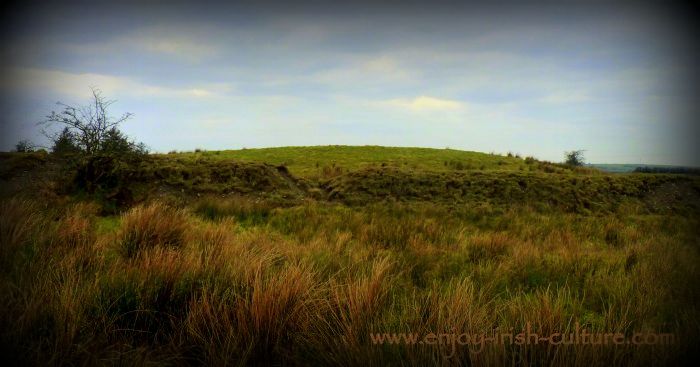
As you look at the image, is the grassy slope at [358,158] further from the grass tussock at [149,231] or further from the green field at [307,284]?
the grass tussock at [149,231]

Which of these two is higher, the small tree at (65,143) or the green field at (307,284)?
the small tree at (65,143)

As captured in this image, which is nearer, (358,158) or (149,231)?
(149,231)

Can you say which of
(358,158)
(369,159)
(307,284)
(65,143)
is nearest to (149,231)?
(307,284)

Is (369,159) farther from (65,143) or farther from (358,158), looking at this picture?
(65,143)

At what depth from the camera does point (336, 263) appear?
4273 mm

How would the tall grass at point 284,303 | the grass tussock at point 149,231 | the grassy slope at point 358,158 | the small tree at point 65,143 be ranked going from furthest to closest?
the grassy slope at point 358,158 < the small tree at point 65,143 < the grass tussock at point 149,231 < the tall grass at point 284,303

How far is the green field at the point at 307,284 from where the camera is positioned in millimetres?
2094

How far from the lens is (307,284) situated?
9.07 feet

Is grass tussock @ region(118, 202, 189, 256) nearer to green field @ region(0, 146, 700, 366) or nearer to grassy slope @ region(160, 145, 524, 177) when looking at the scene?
green field @ region(0, 146, 700, 366)

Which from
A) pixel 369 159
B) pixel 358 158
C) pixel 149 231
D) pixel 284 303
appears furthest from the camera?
pixel 358 158

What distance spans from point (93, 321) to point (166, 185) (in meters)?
10.7

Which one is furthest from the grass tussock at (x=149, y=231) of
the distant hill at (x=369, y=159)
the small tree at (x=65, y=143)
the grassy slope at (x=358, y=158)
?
the grassy slope at (x=358, y=158)

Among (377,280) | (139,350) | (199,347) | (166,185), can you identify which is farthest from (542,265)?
(166,185)

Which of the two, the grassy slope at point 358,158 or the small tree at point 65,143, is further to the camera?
the grassy slope at point 358,158
